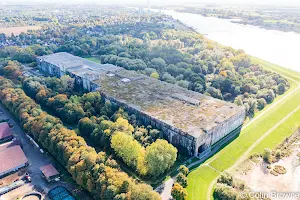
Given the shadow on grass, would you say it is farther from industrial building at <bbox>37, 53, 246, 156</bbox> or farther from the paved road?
the paved road

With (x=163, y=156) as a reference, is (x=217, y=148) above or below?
below

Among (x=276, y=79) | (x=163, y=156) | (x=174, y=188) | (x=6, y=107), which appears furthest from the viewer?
(x=276, y=79)

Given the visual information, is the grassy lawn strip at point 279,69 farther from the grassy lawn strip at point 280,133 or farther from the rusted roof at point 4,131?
the rusted roof at point 4,131

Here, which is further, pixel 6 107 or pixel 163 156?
pixel 6 107

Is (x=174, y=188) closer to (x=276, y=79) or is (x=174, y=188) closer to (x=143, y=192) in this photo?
(x=143, y=192)

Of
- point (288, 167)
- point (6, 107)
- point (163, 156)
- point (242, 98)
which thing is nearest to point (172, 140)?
point (163, 156)

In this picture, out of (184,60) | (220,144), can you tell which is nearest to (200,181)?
(220,144)

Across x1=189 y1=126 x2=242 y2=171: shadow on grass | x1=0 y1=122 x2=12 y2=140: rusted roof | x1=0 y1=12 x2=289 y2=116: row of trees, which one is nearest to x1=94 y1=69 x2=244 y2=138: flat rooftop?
x1=189 y1=126 x2=242 y2=171: shadow on grass
